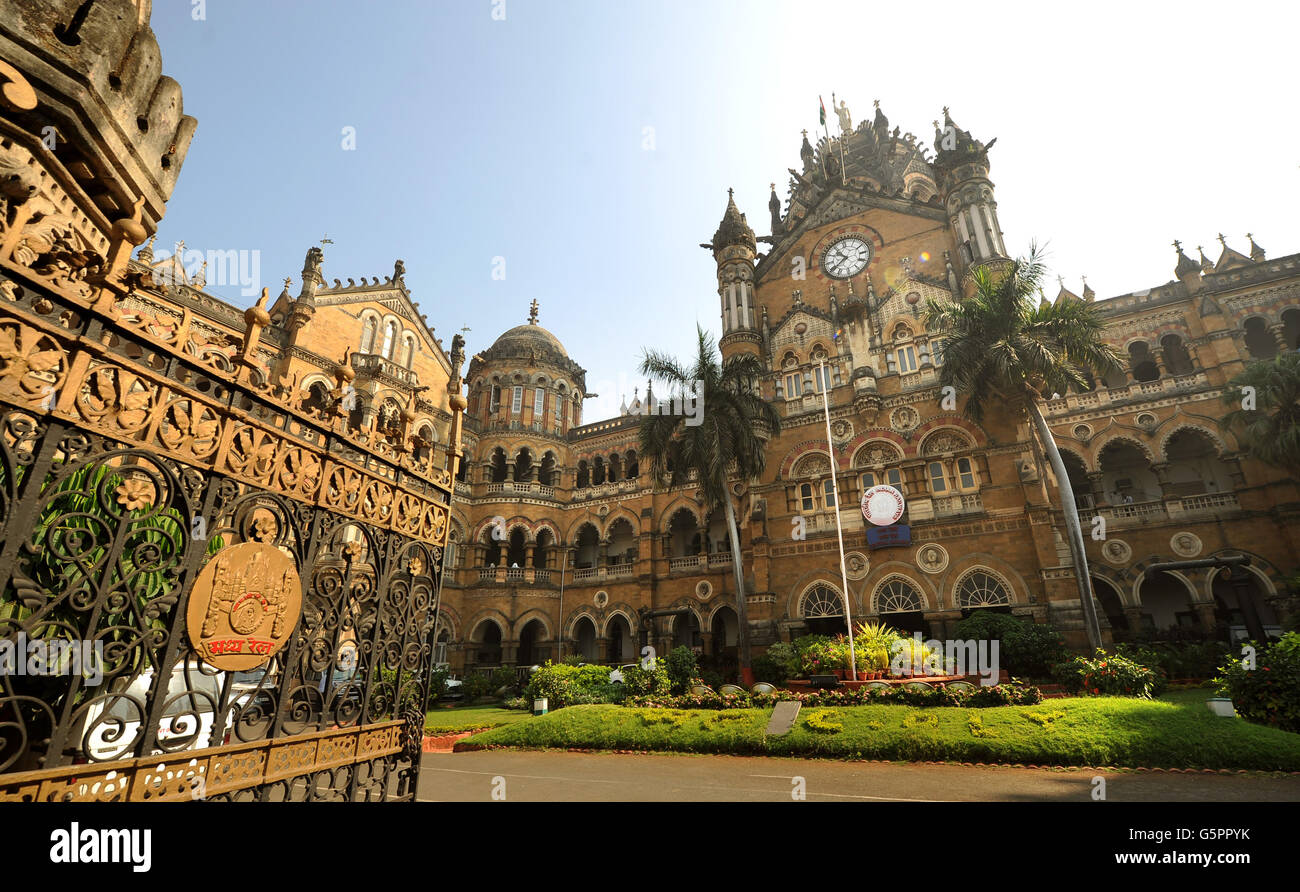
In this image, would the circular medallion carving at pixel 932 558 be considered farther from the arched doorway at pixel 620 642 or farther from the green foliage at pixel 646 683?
the arched doorway at pixel 620 642

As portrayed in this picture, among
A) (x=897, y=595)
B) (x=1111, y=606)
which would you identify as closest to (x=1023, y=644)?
(x=897, y=595)

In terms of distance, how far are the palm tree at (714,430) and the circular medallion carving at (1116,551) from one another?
38.1 feet

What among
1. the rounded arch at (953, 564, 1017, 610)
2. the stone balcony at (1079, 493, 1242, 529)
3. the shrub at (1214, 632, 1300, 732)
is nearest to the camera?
the shrub at (1214, 632, 1300, 732)

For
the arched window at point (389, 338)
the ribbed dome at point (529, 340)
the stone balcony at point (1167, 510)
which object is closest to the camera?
the stone balcony at point (1167, 510)

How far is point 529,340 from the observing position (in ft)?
108

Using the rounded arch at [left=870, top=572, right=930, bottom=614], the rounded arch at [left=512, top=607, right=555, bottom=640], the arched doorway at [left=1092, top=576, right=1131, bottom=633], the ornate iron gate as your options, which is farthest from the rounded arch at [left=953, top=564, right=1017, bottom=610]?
the ornate iron gate

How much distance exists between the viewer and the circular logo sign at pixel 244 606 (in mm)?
2795

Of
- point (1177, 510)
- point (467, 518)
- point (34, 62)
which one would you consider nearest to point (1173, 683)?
point (1177, 510)

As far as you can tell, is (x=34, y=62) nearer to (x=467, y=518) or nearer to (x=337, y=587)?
(x=337, y=587)

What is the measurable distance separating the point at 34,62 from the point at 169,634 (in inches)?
109

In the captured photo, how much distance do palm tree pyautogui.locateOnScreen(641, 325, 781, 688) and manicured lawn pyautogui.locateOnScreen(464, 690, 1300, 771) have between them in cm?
806

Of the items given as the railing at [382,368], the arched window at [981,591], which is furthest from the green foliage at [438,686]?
the arched window at [981,591]

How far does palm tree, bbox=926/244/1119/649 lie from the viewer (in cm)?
1789

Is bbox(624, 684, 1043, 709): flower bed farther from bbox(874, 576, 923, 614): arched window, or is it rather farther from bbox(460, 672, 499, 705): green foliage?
bbox(460, 672, 499, 705): green foliage
